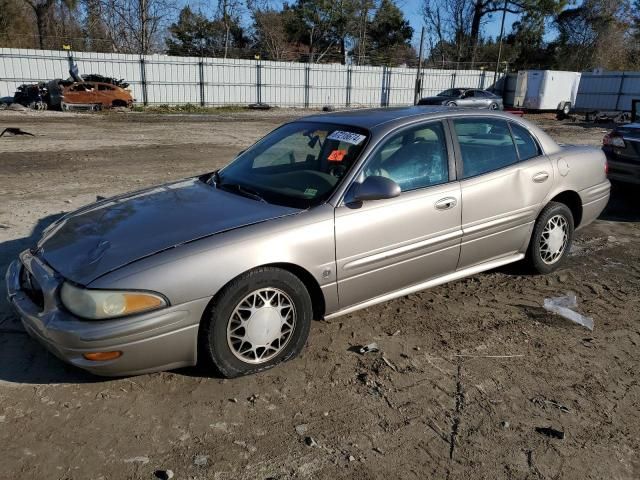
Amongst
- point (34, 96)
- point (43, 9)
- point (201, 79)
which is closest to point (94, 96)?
point (34, 96)

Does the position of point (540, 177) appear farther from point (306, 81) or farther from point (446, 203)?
point (306, 81)

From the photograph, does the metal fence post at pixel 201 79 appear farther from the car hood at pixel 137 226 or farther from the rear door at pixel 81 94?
the car hood at pixel 137 226

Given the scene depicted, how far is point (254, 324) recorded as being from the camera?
10.1ft

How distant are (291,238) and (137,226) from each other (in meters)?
0.95

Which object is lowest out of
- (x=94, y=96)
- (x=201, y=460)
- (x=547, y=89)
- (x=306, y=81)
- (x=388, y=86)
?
(x=201, y=460)

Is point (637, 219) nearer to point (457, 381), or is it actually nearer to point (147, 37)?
point (457, 381)

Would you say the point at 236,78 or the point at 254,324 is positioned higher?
the point at 236,78

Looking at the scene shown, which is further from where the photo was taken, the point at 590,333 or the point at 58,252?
the point at 590,333

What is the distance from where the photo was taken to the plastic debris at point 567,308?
3.97 metres

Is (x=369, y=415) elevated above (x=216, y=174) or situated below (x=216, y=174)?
below

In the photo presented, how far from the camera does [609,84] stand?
3359 centimetres

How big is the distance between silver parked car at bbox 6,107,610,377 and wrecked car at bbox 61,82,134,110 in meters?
23.3

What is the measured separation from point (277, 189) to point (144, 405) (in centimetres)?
161

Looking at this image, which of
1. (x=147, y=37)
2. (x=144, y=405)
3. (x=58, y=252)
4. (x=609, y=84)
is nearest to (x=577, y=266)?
(x=144, y=405)
